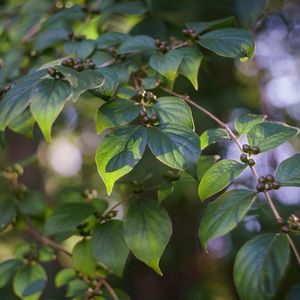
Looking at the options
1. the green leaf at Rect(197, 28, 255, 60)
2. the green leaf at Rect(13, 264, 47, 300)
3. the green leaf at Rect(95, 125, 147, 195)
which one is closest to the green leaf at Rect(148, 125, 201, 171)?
the green leaf at Rect(95, 125, 147, 195)

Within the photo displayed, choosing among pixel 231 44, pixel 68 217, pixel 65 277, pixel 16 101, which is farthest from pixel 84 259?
pixel 231 44

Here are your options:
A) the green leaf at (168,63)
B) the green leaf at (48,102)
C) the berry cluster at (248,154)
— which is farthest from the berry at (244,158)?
the green leaf at (48,102)

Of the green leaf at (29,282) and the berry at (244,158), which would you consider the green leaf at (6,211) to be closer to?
the green leaf at (29,282)

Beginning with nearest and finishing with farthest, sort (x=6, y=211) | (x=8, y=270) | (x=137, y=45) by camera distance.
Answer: (x=137, y=45) < (x=8, y=270) < (x=6, y=211)

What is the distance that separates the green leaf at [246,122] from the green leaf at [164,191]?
170mm

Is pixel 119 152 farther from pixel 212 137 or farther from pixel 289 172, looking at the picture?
pixel 289 172

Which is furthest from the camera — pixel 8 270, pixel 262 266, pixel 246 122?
pixel 8 270

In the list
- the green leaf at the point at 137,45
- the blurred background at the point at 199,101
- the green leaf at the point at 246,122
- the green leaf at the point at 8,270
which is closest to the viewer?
the green leaf at the point at 246,122

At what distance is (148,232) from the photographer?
2.82 feet

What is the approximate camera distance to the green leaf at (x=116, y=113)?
33.0 inches

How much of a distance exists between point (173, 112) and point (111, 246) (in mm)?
292

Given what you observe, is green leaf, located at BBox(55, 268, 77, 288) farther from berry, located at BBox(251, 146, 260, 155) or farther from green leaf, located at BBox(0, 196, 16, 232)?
berry, located at BBox(251, 146, 260, 155)

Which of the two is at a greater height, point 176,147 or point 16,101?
point 16,101

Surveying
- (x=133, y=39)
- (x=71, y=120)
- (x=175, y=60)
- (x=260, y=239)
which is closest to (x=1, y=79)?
(x=133, y=39)
